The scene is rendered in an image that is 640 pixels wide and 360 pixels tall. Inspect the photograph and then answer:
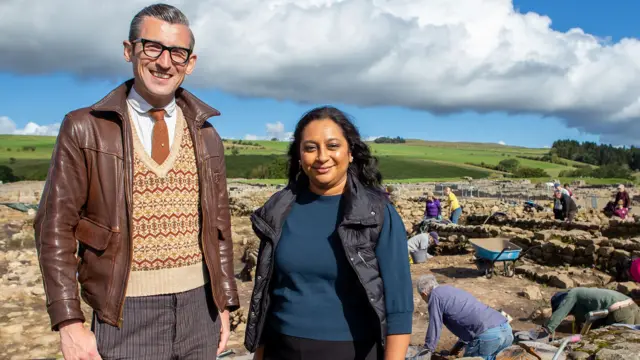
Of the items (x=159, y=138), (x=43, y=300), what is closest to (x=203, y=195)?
(x=159, y=138)

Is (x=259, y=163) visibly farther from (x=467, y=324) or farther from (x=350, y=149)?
(x=350, y=149)

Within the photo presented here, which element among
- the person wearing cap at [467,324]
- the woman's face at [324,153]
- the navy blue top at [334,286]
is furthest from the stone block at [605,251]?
the woman's face at [324,153]

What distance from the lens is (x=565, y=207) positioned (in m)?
15.0

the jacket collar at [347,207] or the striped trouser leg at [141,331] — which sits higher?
the jacket collar at [347,207]

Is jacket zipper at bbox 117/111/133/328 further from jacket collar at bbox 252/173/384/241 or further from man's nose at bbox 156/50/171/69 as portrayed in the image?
jacket collar at bbox 252/173/384/241

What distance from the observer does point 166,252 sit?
223cm

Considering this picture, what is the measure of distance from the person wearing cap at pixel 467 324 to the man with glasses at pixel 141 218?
312 centimetres

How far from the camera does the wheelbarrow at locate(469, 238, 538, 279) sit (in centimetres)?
996

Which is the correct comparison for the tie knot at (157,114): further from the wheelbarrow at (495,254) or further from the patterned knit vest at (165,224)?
the wheelbarrow at (495,254)

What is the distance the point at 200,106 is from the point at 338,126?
0.67m

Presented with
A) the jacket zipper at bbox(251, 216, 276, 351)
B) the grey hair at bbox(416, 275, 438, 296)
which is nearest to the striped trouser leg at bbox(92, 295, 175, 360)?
the jacket zipper at bbox(251, 216, 276, 351)

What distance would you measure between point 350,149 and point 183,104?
84 centimetres

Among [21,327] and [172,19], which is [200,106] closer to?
[172,19]

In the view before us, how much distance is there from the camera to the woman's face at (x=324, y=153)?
7.65ft
